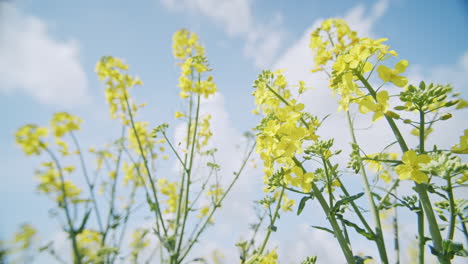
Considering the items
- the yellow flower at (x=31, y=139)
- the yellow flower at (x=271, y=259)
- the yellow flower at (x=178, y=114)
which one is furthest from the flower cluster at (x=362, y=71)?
the yellow flower at (x=31, y=139)

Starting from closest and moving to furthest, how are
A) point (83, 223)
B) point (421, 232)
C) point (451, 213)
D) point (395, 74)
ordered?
point (451, 213)
point (421, 232)
point (395, 74)
point (83, 223)

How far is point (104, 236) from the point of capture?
9.95ft

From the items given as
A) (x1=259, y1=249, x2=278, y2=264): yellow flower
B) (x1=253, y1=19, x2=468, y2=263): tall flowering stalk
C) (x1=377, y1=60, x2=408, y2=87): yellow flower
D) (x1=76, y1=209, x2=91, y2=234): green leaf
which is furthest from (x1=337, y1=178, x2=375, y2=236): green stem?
(x1=76, y1=209, x2=91, y2=234): green leaf

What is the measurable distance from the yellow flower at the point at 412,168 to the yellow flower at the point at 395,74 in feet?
1.38

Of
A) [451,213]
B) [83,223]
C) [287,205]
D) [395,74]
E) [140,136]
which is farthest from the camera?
[140,136]

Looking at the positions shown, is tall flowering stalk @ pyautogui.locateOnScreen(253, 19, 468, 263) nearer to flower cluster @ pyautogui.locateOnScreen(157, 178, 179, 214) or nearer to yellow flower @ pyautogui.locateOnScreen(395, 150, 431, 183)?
yellow flower @ pyautogui.locateOnScreen(395, 150, 431, 183)

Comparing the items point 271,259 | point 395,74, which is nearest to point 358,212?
point 395,74

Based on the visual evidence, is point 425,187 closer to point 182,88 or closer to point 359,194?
point 359,194

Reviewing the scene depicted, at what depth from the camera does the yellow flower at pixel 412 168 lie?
3.71 feet

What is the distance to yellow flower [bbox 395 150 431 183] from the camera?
113 centimetres

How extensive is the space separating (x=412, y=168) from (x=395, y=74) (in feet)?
1.72

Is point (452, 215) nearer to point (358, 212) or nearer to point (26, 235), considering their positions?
point (358, 212)

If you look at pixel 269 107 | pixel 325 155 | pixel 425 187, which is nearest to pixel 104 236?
pixel 269 107

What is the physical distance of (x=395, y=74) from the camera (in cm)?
135
